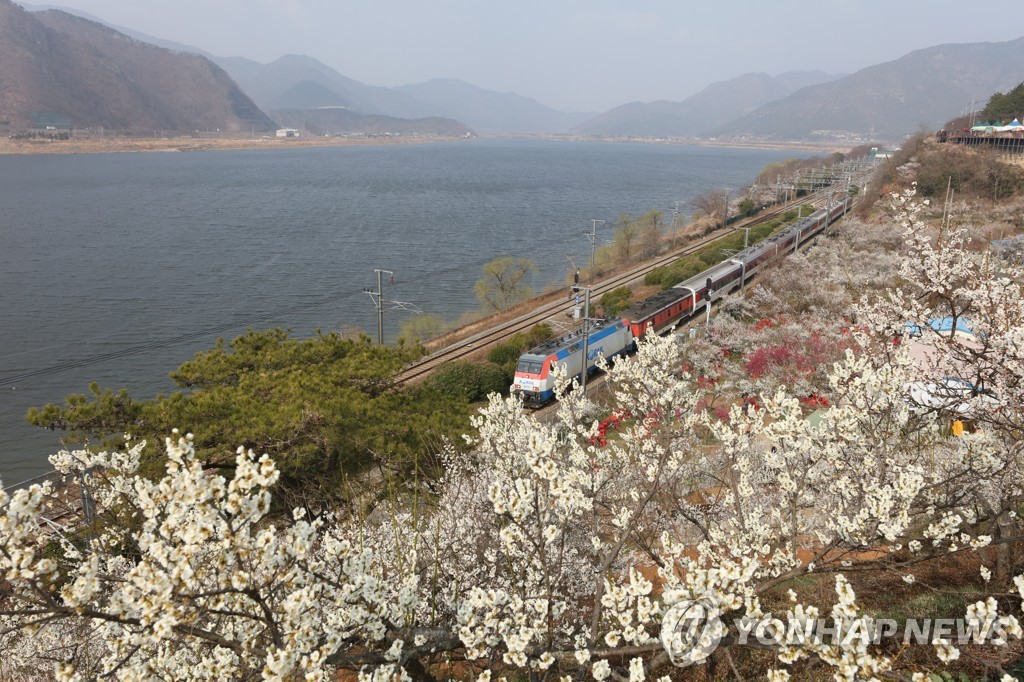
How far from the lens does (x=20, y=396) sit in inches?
1164

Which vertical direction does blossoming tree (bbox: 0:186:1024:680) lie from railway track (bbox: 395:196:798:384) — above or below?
above

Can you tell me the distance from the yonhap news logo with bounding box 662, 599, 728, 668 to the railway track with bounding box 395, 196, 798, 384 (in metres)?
12.7

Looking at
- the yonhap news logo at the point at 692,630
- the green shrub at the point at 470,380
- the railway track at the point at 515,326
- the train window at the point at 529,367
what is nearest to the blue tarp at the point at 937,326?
the yonhap news logo at the point at 692,630

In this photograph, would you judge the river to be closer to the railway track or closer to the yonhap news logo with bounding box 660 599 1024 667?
the railway track

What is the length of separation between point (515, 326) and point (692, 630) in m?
30.4

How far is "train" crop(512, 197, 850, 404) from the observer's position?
2330 centimetres

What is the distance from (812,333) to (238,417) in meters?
24.7

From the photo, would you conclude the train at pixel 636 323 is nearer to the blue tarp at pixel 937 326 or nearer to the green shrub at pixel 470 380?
the green shrub at pixel 470 380

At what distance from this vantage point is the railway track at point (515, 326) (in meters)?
28.5

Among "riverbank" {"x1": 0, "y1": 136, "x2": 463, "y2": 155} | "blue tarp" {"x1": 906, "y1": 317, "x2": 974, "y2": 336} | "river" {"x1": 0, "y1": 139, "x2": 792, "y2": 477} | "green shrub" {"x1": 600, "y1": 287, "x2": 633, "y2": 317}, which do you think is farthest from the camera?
"riverbank" {"x1": 0, "y1": 136, "x2": 463, "y2": 155}

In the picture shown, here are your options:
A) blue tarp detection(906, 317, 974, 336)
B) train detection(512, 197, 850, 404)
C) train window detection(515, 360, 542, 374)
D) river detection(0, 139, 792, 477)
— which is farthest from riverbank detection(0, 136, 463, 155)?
blue tarp detection(906, 317, 974, 336)

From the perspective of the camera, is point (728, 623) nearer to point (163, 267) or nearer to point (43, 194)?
point (163, 267)

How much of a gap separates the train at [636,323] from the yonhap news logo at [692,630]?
9319 mm

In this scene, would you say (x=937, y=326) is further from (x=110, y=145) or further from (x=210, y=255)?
(x=110, y=145)
